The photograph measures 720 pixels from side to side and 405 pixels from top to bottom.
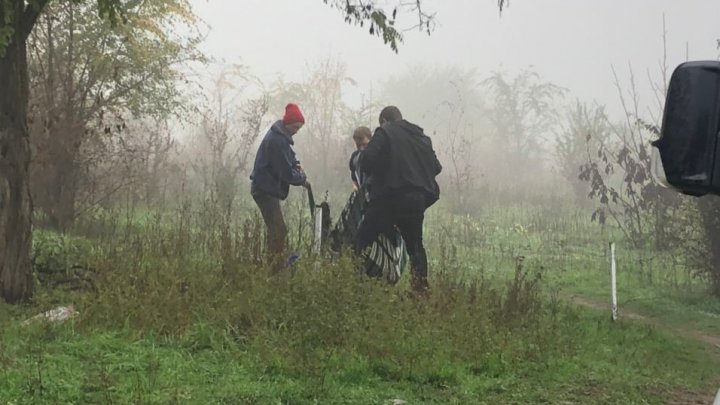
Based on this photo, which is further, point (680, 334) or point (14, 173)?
point (680, 334)

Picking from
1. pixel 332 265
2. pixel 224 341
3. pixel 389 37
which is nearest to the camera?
pixel 224 341

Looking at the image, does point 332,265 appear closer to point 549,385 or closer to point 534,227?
point 549,385

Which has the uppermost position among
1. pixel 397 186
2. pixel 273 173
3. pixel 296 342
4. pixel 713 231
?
pixel 273 173

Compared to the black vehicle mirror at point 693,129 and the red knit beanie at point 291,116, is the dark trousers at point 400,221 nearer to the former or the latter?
the red knit beanie at point 291,116

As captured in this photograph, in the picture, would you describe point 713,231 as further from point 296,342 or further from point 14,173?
point 14,173

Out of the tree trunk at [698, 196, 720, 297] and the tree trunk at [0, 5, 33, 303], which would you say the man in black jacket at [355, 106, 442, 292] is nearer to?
the tree trunk at [0, 5, 33, 303]

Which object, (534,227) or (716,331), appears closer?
(716,331)

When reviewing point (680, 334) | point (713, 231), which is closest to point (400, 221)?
point (680, 334)

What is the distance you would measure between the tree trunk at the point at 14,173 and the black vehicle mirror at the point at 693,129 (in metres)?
5.19

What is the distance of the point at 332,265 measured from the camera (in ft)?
17.9

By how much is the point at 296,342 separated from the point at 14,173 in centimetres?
273

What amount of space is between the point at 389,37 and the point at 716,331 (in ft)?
15.6

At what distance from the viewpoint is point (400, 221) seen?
7.06m

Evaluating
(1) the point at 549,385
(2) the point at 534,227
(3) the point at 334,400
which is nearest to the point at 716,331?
(1) the point at 549,385
